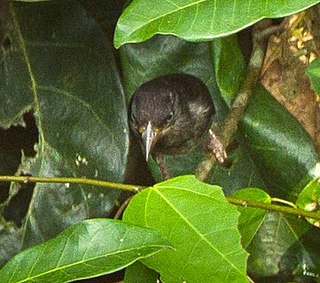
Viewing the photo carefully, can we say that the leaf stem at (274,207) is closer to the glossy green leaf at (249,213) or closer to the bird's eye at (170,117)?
the glossy green leaf at (249,213)

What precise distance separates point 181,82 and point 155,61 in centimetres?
14

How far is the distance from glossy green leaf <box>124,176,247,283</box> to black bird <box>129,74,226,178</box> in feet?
2.37

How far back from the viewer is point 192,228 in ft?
5.86

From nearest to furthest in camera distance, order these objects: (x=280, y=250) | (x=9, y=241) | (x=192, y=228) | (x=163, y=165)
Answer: (x=192, y=228) < (x=9, y=241) < (x=280, y=250) < (x=163, y=165)

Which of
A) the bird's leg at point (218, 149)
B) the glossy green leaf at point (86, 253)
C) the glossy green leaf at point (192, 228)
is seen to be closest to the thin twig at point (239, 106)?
the bird's leg at point (218, 149)

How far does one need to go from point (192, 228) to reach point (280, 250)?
2.54 ft

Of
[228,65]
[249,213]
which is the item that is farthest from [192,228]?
[228,65]

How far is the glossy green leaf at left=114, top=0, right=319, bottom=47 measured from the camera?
176 cm

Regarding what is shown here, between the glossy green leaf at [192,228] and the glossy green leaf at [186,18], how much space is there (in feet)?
0.96

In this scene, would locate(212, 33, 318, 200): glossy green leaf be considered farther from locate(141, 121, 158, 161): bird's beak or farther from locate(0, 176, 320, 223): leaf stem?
locate(0, 176, 320, 223): leaf stem

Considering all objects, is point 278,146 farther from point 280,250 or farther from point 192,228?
point 192,228

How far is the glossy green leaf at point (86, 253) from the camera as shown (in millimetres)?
1628

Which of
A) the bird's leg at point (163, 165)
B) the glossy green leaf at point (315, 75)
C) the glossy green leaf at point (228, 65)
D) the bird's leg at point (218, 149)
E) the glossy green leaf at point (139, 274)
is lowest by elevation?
the bird's leg at point (163, 165)

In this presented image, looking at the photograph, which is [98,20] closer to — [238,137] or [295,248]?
[238,137]
